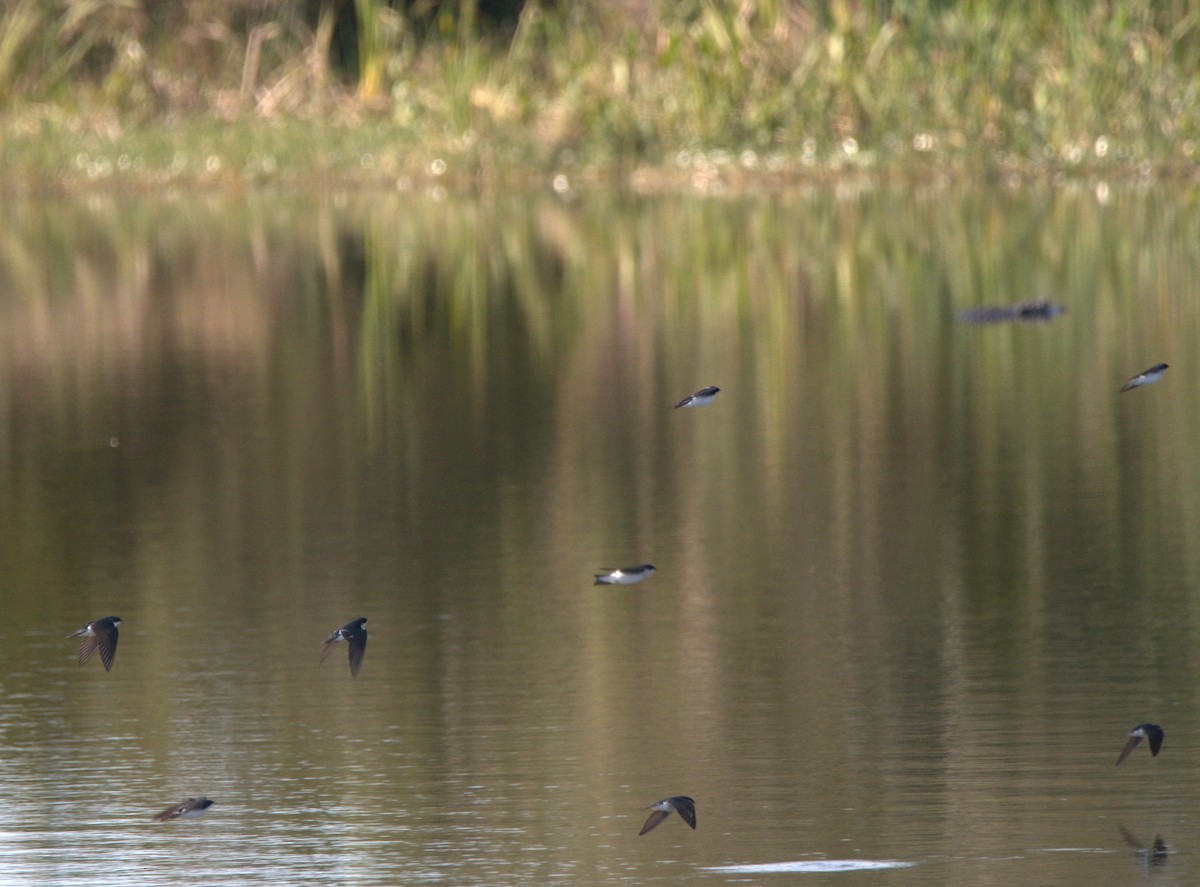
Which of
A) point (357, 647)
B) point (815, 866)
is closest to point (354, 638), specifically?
point (357, 647)

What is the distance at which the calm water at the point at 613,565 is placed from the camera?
626 centimetres

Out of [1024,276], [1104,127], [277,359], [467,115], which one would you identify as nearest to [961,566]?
[277,359]

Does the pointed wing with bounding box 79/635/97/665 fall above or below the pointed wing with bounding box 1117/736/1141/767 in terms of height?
above

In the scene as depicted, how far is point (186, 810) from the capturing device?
6207 mm

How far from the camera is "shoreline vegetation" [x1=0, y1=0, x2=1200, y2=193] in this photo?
24.1 m

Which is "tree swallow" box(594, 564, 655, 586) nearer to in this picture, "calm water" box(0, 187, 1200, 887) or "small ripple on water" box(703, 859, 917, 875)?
"calm water" box(0, 187, 1200, 887)

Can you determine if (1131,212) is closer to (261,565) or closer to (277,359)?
(277,359)

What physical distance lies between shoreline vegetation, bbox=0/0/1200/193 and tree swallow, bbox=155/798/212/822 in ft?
60.5

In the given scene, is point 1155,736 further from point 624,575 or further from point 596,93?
point 596,93

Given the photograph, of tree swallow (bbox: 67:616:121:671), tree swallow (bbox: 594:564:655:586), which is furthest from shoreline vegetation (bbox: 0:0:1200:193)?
tree swallow (bbox: 67:616:121:671)

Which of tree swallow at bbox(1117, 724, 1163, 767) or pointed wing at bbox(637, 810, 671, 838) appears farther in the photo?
tree swallow at bbox(1117, 724, 1163, 767)

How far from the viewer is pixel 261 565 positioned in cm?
959

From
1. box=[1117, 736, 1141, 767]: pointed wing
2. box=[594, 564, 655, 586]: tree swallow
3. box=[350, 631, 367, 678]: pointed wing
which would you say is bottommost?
box=[1117, 736, 1141, 767]: pointed wing

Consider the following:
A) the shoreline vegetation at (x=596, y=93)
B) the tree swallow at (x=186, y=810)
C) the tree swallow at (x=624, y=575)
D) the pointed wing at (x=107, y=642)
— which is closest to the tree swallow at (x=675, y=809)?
the tree swallow at (x=186, y=810)
